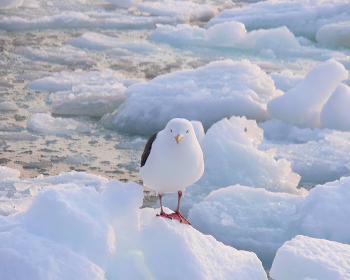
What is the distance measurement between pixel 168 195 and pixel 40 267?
2.09m

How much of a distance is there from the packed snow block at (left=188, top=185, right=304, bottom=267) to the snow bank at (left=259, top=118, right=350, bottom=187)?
1.00 metres

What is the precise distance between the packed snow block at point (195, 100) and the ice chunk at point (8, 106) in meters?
1.12

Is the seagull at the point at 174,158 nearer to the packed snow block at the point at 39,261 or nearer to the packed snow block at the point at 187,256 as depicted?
the packed snow block at the point at 187,256

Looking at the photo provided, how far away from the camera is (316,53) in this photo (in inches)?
388

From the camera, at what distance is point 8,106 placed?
6293mm

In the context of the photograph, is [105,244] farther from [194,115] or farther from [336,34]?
[336,34]

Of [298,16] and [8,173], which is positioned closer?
[8,173]

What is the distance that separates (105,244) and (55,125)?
368cm

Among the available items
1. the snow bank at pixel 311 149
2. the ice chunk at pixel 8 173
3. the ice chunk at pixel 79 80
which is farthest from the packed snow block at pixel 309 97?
the ice chunk at pixel 8 173

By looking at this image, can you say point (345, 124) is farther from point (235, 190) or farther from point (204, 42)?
point (204, 42)

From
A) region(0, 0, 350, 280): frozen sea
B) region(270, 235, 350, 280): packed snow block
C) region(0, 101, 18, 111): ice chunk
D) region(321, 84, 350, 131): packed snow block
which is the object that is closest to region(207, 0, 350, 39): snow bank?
region(0, 0, 350, 280): frozen sea

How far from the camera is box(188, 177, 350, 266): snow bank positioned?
352 cm

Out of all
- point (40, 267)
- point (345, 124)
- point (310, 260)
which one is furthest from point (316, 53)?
point (40, 267)

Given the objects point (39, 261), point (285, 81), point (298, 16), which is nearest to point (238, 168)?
point (39, 261)
